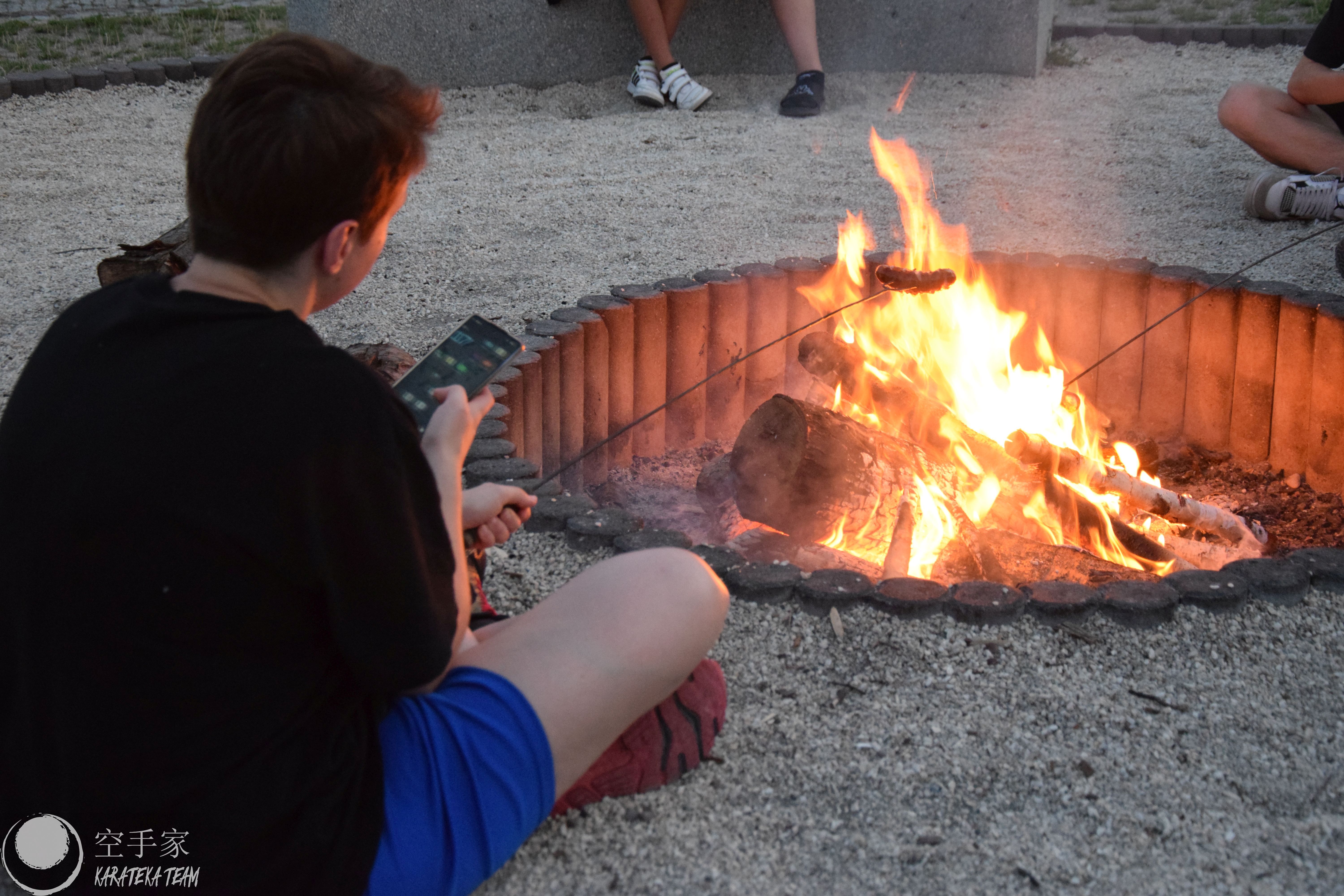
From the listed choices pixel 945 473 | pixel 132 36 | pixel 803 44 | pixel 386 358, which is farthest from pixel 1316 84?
pixel 132 36

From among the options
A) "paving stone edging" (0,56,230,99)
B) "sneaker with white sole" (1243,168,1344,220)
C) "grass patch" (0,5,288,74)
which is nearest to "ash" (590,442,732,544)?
"sneaker with white sole" (1243,168,1344,220)

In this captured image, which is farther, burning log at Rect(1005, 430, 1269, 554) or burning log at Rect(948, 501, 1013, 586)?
burning log at Rect(1005, 430, 1269, 554)

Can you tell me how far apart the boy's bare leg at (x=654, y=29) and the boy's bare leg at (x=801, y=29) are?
2.12 ft

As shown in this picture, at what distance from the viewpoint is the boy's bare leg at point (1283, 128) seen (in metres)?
5.09

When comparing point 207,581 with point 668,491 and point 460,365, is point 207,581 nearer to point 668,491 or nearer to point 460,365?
point 460,365

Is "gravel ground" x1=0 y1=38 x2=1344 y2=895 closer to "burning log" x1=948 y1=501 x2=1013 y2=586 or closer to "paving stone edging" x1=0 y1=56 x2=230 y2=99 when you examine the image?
"paving stone edging" x1=0 y1=56 x2=230 y2=99

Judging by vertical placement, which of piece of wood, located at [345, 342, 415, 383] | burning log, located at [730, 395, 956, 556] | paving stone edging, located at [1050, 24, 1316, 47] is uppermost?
paving stone edging, located at [1050, 24, 1316, 47]

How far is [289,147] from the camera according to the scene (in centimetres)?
138

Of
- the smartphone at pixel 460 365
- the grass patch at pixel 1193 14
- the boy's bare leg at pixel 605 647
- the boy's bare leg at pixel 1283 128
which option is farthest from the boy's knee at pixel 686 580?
the grass patch at pixel 1193 14

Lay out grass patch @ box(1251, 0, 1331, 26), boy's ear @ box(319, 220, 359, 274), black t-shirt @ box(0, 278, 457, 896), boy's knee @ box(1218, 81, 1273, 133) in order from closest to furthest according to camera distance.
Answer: black t-shirt @ box(0, 278, 457, 896)
boy's ear @ box(319, 220, 359, 274)
boy's knee @ box(1218, 81, 1273, 133)
grass patch @ box(1251, 0, 1331, 26)

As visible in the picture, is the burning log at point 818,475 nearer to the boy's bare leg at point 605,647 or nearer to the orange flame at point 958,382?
the orange flame at point 958,382

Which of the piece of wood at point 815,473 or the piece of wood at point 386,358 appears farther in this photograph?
the piece of wood at point 386,358

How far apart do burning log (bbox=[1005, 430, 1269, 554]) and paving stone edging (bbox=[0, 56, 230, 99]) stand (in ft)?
20.7

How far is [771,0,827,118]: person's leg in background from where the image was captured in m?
6.92
